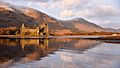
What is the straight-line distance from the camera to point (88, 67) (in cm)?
2809

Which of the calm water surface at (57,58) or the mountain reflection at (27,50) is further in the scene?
the mountain reflection at (27,50)

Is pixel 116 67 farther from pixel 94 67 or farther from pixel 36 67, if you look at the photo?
pixel 36 67

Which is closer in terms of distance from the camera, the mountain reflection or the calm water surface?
the calm water surface

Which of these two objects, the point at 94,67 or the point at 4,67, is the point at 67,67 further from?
the point at 4,67

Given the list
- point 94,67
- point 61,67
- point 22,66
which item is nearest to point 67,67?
point 61,67

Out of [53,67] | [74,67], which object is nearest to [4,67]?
[53,67]

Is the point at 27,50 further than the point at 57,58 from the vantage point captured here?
Yes

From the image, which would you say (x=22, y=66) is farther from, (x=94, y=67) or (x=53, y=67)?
(x=94, y=67)

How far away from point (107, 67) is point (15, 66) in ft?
35.2

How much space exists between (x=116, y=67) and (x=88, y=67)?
133 inches

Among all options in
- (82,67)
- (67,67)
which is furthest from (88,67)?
(67,67)

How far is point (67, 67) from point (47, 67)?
230 centimetres

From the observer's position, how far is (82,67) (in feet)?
91.7

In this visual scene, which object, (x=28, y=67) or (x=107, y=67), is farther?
(x=107, y=67)
